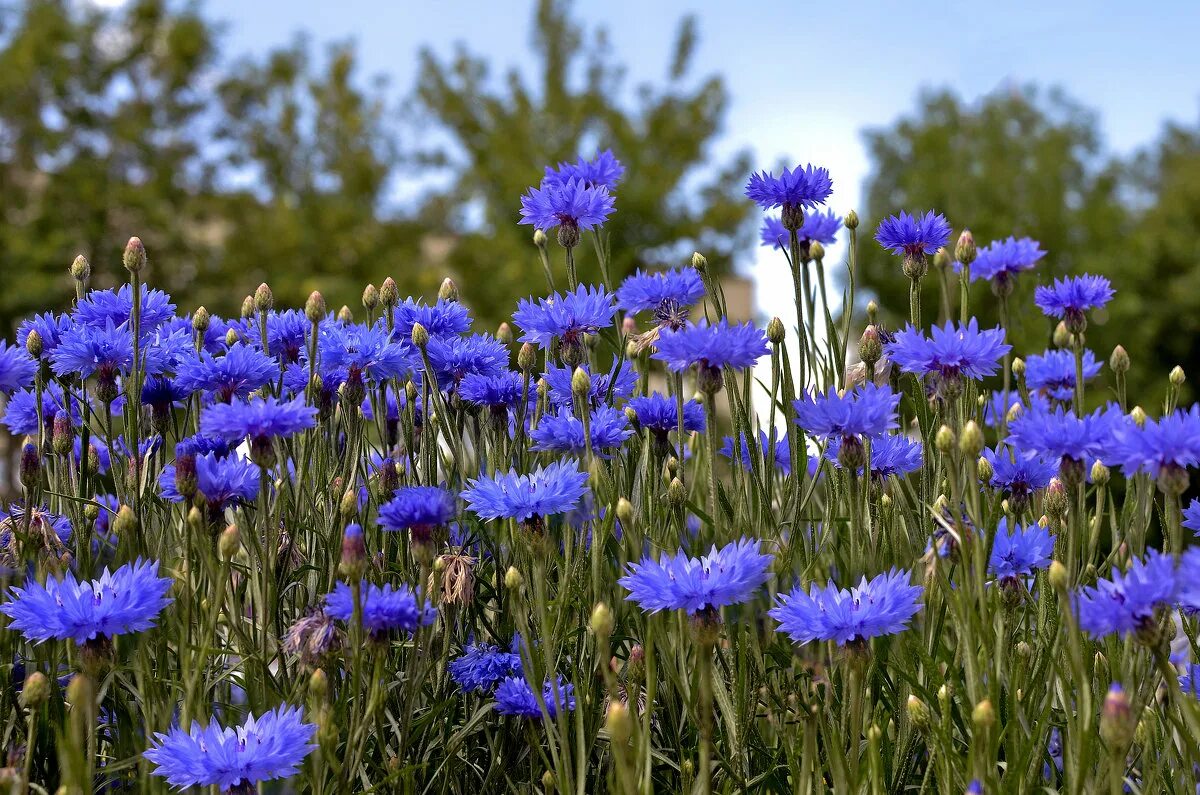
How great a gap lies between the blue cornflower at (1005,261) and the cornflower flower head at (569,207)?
109 cm

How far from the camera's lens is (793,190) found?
2428 mm

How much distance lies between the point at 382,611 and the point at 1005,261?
197 centimetres

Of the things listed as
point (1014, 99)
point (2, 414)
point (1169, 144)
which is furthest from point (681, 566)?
point (1169, 144)

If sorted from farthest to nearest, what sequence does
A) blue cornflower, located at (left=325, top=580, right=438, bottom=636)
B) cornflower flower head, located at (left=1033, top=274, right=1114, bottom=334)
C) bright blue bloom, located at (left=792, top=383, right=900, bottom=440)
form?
cornflower flower head, located at (left=1033, top=274, right=1114, bottom=334)
bright blue bloom, located at (left=792, top=383, right=900, bottom=440)
blue cornflower, located at (left=325, top=580, right=438, bottom=636)

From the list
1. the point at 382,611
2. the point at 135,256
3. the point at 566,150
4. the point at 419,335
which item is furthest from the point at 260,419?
the point at 566,150

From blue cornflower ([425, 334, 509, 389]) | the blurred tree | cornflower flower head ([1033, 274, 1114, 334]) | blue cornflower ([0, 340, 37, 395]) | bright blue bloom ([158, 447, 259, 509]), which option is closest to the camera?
bright blue bloom ([158, 447, 259, 509])

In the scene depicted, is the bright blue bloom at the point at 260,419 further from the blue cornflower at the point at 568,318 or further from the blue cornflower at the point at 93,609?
the blue cornflower at the point at 568,318

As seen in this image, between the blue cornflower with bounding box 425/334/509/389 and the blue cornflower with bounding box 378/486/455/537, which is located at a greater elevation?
the blue cornflower with bounding box 425/334/509/389

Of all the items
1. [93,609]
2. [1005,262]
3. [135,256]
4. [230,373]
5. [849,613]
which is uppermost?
[135,256]

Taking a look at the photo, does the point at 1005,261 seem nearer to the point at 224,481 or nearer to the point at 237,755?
the point at 224,481

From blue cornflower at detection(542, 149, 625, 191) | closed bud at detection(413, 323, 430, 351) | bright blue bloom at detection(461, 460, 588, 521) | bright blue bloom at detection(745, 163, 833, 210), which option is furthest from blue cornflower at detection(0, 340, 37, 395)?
bright blue bloom at detection(745, 163, 833, 210)

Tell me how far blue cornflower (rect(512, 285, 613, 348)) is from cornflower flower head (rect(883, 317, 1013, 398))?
622 millimetres

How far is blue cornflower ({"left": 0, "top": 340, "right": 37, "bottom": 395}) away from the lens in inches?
91.6

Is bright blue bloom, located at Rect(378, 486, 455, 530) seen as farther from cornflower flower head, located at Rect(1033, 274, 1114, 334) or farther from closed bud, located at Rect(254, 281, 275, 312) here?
cornflower flower head, located at Rect(1033, 274, 1114, 334)
